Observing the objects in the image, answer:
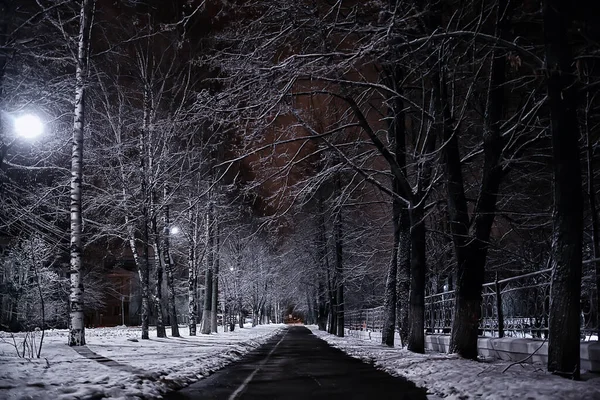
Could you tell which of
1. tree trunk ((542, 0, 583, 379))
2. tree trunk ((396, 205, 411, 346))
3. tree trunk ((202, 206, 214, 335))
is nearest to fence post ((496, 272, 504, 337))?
tree trunk ((542, 0, 583, 379))

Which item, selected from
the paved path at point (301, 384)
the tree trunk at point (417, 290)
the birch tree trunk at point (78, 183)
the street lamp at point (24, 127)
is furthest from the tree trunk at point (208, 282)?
the paved path at point (301, 384)

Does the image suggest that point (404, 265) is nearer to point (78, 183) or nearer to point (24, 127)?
point (78, 183)

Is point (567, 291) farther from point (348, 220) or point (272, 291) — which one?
point (272, 291)

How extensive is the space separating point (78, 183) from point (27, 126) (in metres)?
2.43

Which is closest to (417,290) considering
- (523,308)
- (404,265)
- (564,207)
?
(404,265)

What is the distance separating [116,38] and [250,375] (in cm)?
1552

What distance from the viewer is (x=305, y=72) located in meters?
11.2

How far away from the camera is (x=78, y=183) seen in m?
16.2

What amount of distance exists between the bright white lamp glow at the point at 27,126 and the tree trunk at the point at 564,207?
12.9m

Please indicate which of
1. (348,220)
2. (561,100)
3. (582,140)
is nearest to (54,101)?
(561,100)

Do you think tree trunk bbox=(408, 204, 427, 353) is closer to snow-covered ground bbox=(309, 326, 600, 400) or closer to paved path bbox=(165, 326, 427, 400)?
paved path bbox=(165, 326, 427, 400)

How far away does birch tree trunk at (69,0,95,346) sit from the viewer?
50.4 ft

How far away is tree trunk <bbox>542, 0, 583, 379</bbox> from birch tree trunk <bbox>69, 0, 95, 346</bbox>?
12603 mm

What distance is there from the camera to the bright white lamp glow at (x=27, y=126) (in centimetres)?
1445
